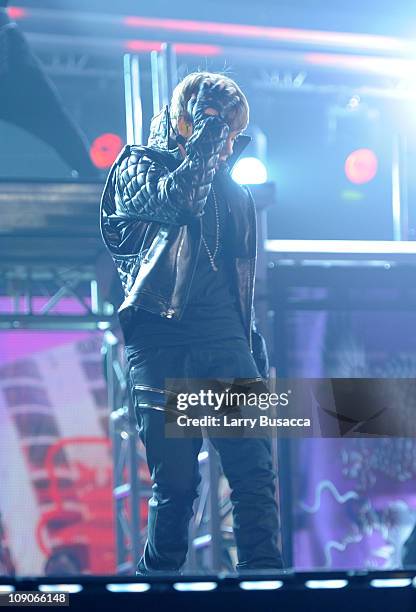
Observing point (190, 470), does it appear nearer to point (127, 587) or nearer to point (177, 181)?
point (127, 587)

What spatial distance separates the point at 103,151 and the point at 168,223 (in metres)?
1.00

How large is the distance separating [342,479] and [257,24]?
2213mm

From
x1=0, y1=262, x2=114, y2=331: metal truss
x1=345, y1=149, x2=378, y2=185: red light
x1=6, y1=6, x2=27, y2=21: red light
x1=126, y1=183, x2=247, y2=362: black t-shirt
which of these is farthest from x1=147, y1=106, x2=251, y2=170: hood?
x1=345, y1=149, x2=378, y2=185: red light

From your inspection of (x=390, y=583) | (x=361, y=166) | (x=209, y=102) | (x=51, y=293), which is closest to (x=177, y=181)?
(x=209, y=102)

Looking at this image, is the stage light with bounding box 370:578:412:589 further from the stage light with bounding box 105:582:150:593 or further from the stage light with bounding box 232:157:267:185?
the stage light with bounding box 232:157:267:185

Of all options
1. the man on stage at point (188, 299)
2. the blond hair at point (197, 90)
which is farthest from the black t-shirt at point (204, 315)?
the blond hair at point (197, 90)

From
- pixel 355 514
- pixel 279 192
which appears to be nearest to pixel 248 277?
pixel 355 514

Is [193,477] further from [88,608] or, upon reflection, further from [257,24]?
[257,24]

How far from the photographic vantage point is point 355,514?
4160 millimetres

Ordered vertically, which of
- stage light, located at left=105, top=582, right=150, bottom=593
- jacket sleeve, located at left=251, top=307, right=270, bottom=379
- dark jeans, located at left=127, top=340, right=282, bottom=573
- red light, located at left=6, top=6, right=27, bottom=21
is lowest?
stage light, located at left=105, top=582, right=150, bottom=593

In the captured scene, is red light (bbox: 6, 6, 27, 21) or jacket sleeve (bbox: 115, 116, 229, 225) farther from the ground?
red light (bbox: 6, 6, 27, 21)

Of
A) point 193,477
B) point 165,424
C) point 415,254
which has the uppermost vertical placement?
point 415,254

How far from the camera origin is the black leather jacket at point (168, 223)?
2771mm

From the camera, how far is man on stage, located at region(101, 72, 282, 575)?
2760mm
